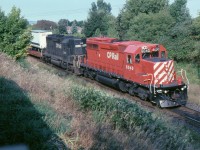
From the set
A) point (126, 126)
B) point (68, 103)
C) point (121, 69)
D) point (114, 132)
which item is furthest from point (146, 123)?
point (121, 69)

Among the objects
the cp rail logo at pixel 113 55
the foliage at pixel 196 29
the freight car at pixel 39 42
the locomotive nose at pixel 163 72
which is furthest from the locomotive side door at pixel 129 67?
the freight car at pixel 39 42

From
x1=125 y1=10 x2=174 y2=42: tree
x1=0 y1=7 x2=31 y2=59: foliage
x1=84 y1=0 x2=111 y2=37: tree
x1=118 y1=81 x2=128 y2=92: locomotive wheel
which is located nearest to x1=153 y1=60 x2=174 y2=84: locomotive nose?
x1=118 y1=81 x2=128 y2=92: locomotive wheel

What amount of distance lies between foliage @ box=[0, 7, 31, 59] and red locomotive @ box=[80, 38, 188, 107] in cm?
655

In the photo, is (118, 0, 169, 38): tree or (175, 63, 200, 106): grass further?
(118, 0, 169, 38): tree

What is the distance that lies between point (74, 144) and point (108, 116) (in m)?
3.15

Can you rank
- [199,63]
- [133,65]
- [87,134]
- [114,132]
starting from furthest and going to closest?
[199,63]
[133,65]
[114,132]
[87,134]

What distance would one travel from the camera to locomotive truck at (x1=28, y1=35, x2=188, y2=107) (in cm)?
1691

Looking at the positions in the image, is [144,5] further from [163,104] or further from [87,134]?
[87,134]

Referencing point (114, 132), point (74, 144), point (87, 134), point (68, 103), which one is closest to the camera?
point (74, 144)

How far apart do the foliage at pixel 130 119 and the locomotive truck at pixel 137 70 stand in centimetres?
610

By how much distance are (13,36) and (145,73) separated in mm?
10946

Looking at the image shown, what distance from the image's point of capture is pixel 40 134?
6.77m

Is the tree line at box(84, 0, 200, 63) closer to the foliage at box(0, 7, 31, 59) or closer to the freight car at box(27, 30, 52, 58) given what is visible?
the freight car at box(27, 30, 52, 58)

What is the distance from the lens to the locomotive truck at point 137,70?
55.5 feet
